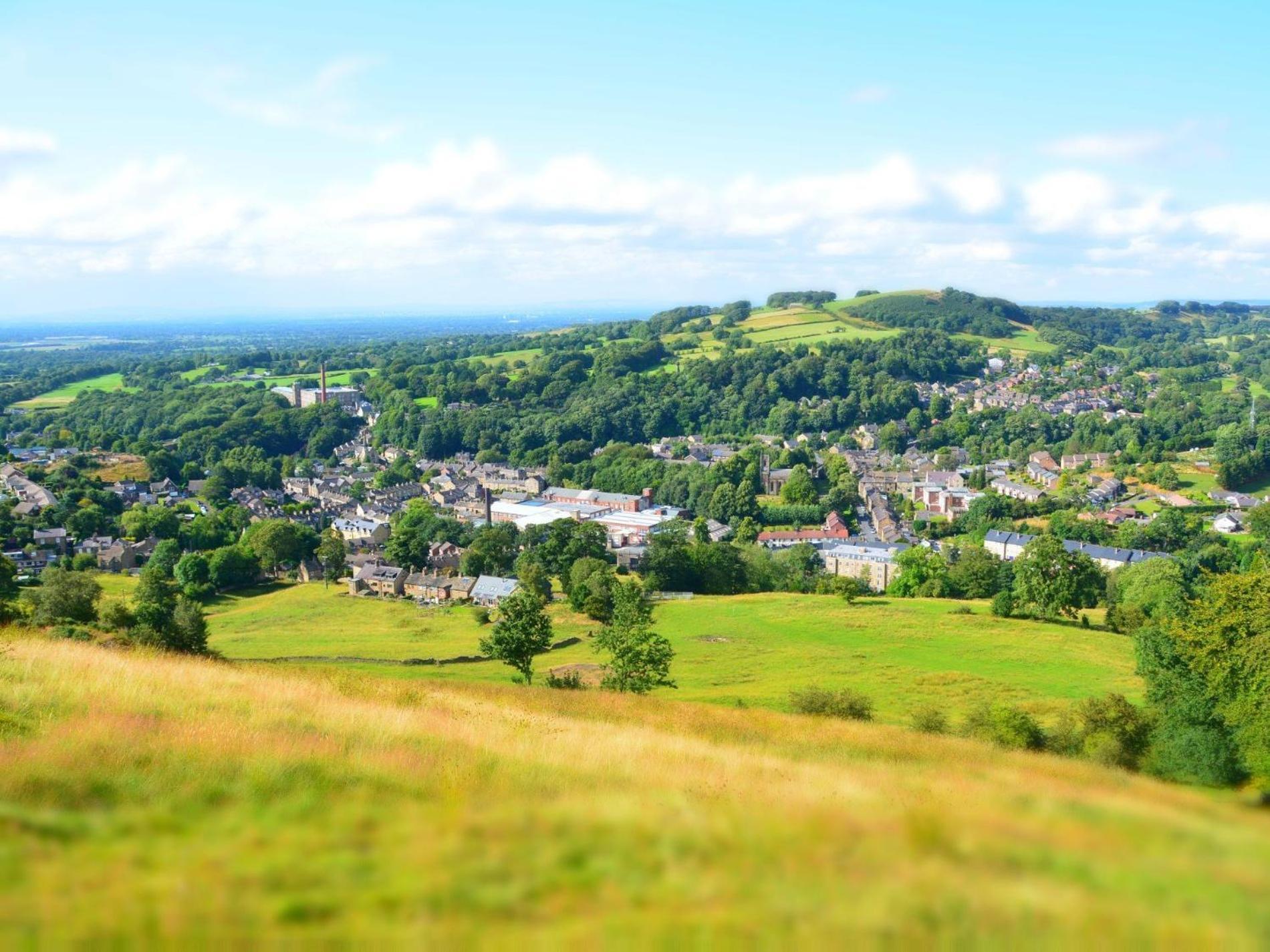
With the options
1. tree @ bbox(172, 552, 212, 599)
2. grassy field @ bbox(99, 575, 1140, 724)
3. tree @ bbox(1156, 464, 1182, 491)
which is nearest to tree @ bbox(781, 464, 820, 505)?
tree @ bbox(1156, 464, 1182, 491)

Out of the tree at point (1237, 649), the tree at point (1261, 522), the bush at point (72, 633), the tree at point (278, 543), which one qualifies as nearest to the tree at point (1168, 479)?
the tree at point (1261, 522)

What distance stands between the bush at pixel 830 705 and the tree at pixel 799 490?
60219 millimetres

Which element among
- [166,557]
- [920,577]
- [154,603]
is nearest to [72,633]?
[154,603]

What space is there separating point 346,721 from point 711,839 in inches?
219

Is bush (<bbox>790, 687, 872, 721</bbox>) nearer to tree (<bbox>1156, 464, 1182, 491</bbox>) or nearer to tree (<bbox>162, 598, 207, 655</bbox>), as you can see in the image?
tree (<bbox>162, 598, 207, 655</bbox>)

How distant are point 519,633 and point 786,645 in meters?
15.6

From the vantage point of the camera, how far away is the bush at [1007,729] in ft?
57.9

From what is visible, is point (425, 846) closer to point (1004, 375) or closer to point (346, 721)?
point (346, 721)

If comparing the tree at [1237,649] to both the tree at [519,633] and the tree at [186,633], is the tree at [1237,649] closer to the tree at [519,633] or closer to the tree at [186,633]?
the tree at [519,633]

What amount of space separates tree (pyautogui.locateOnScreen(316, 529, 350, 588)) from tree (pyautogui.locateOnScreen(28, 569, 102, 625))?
21543 mm

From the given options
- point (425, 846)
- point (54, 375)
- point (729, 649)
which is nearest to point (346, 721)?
point (425, 846)

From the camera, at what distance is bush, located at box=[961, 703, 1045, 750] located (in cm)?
1764

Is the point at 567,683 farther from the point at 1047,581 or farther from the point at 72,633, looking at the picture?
the point at 1047,581

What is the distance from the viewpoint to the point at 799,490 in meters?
80.6
